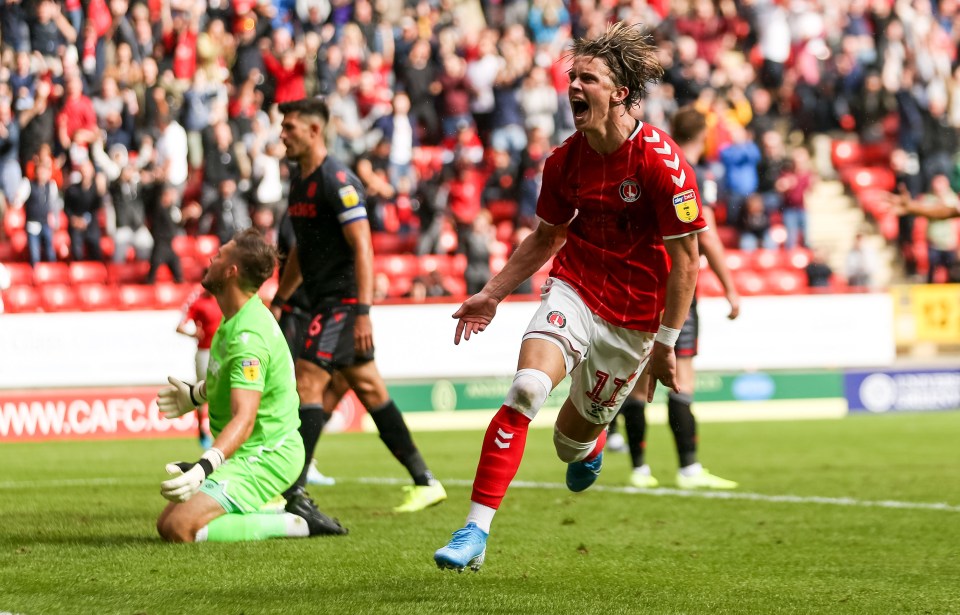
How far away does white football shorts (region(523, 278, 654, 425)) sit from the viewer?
5629 mm

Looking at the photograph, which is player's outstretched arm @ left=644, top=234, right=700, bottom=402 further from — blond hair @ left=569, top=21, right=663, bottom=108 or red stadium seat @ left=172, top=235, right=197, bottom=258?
red stadium seat @ left=172, top=235, right=197, bottom=258

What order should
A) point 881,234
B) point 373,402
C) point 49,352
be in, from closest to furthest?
1. point 373,402
2. point 49,352
3. point 881,234

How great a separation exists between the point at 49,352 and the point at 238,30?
6596 millimetres

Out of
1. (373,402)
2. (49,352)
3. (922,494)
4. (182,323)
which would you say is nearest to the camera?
(373,402)

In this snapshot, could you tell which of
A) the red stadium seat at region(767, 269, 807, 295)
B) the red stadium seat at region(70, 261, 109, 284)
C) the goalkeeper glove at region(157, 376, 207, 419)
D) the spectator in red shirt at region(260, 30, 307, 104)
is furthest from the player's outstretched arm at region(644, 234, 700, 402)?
the red stadium seat at region(767, 269, 807, 295)

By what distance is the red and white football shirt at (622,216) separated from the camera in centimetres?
562

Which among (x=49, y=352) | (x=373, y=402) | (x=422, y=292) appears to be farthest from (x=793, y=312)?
(x=373, y=402)

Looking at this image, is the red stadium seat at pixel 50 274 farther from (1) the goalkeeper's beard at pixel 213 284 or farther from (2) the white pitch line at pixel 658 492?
(1) the goalkeeper's beard at pixel 213 284

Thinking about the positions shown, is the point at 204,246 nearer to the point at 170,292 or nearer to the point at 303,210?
the point at 170,292

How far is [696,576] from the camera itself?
19.4 feet

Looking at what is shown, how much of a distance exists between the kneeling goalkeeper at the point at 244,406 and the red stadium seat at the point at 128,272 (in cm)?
1213

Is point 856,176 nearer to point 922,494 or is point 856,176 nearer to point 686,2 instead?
point 686,2

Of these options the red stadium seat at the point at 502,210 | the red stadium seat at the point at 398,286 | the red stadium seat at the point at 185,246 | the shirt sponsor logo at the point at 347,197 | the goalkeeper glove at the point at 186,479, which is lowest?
the red stadium seat at the point at 398,286

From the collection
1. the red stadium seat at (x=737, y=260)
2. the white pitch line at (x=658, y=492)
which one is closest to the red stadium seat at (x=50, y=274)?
the white pitch line at (x=658, y=492)
